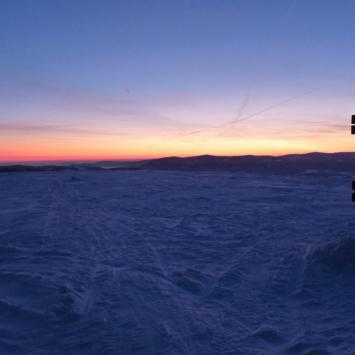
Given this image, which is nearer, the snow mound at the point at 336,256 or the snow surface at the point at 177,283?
the snow surface at the point at 177,283

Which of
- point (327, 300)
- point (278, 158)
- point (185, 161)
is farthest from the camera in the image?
point (185, 161)

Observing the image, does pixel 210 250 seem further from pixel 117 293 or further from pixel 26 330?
pixel 26 330

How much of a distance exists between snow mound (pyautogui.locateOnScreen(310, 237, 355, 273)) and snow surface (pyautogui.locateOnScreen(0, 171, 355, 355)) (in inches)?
0.7

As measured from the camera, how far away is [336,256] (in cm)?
722

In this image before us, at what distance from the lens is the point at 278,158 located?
2032 inches

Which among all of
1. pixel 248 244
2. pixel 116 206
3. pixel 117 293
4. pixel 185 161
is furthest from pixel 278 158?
pixel 117 293

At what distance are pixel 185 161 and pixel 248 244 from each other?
47470 mm

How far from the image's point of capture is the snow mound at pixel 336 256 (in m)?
7.02

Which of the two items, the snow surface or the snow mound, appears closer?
the snow surface

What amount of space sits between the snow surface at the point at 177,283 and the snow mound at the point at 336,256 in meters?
0.02

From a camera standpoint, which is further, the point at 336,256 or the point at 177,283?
the point at 336,256

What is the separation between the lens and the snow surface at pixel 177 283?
14.9 ft

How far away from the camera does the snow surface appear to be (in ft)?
14.9

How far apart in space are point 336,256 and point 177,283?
3002 millimetres
